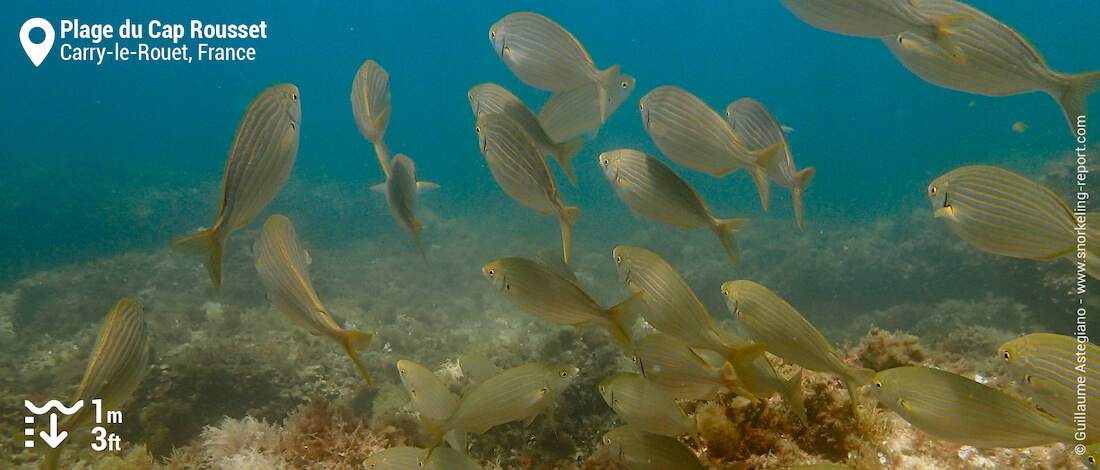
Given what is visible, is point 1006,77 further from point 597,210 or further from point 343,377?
point 597,210

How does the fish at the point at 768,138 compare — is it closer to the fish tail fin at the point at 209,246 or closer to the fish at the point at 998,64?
the fish at the point at 998,64

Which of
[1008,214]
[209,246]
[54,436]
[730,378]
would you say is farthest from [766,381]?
[54,436]

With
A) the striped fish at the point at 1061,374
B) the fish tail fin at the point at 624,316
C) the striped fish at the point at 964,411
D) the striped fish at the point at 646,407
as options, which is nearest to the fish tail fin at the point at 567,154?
the fish tail fin at the point at 624,316

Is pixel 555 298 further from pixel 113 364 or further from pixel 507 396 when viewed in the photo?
pixel 113 364

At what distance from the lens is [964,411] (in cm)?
192

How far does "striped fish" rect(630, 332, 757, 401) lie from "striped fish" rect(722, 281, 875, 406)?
27cm

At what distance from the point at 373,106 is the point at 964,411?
12.4ft

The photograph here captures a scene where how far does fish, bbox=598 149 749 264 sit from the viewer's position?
8.61ft

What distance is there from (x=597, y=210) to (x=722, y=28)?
277 feet

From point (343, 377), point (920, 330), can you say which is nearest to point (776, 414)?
point (343, 377)

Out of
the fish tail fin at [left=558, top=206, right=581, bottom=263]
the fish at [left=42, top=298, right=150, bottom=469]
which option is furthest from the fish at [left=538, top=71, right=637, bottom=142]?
the fish at [left=42, top=298, right=150, bottom=469]

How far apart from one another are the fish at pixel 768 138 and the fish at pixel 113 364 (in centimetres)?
367

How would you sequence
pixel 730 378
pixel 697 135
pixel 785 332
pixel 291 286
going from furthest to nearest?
pixel 697 135
pixel 730 378
pixel 785 332
pixel 291 286

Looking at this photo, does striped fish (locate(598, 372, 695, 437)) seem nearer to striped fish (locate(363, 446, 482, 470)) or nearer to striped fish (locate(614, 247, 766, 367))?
striped fish (locate(614, 247, 766, 367))
